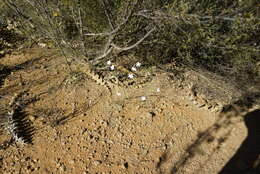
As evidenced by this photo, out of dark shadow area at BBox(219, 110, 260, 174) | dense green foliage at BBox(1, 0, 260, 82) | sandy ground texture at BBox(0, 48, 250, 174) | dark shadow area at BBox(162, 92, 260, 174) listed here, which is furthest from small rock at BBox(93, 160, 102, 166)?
dense green foliage at BBox(1, 0, 260, 82)

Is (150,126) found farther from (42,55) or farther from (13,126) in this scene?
(42,55)

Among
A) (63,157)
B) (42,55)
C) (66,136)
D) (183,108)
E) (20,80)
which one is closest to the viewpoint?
(63,157)

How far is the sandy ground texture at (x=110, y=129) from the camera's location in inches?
92.1

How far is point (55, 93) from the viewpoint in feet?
9.89

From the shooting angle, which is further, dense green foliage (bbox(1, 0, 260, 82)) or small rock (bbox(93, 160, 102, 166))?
dense green foliage (bbox(1, 0, 260, 82))

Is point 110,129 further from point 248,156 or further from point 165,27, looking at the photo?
point 248,156

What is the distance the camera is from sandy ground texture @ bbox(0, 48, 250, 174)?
234 centimetres

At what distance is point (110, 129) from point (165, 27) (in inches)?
60.7

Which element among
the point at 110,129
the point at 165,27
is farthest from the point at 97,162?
the point at 165,27

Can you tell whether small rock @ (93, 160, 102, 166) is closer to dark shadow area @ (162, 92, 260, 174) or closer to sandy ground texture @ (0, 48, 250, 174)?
sandy ground texture @ (0, 48, 250, 174)

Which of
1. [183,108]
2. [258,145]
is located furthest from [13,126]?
[258,145]

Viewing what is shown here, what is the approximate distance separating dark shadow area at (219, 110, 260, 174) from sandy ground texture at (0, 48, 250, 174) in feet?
0.24

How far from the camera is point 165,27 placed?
2.81m

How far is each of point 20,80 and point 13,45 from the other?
1.12 meters
